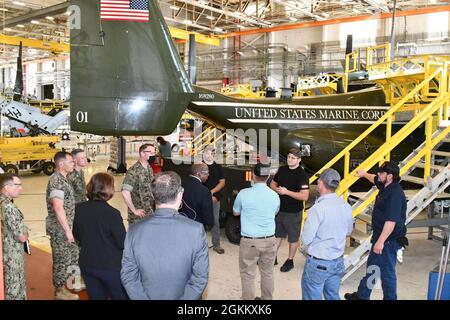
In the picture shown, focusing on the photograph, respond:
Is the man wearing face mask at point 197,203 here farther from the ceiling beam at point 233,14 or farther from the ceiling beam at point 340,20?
the ceiling beam at point 340,20

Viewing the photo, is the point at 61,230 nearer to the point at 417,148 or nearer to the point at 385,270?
the point at 385,270

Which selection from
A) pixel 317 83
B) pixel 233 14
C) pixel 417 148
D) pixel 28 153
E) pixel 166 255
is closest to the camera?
pixel 166 255

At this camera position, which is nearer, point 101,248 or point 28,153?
point 101,248

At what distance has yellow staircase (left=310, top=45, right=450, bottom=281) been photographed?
18.8 ft

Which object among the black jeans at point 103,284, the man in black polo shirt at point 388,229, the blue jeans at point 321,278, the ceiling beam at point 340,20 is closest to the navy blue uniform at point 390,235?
the man in black polo shirt at point 388,229

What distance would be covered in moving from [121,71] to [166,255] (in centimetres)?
335

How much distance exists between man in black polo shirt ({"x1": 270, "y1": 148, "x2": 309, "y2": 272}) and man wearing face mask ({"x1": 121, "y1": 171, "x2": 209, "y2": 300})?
343 cm

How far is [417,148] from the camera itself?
6500mm

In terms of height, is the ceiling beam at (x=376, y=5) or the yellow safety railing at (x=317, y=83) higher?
the ceiling beam at (x=376, y=5)

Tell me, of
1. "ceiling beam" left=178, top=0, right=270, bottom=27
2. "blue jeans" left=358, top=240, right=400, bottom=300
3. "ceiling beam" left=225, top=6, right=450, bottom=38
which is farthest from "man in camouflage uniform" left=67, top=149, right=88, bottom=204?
"ceiling beam" left=225, top=6, right=450, bottom=38

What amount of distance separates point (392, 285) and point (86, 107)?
3.95 m

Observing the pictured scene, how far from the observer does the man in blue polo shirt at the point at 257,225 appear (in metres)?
4.21

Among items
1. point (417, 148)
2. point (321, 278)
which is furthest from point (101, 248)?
point (417, 148)

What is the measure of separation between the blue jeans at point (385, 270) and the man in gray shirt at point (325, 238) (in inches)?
38.5
